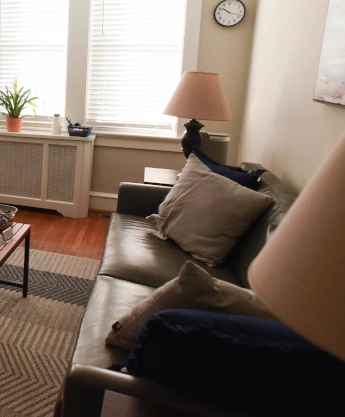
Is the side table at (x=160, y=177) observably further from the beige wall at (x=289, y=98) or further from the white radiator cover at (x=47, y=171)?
the white radiator cover at (x=47, y=171)

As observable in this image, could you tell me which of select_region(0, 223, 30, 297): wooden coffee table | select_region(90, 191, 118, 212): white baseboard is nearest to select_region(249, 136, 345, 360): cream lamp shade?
select_region(0, 223, 30, 297): wooden coffee table

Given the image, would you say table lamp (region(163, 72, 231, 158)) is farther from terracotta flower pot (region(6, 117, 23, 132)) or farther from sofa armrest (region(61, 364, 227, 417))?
sofa armrest (region(61, 364, 227, 417))

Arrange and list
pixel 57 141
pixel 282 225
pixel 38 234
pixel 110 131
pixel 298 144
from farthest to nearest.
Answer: pixel 110 131, pixel 57 141, pixel 38 234, pixel 298 144, pixel 282 225

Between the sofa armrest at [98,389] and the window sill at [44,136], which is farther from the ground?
the window sill at [44,136]

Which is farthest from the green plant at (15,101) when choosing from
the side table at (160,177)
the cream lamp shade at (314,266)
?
the cream lamp shade at (314,266)

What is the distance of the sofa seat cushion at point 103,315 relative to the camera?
1.06 meters

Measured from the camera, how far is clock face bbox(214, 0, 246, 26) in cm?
331

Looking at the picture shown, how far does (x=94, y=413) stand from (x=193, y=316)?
11.2 inches

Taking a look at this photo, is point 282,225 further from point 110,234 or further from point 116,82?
point 116,82

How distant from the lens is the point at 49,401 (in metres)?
1.49

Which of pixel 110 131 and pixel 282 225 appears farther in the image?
pixel 110 131

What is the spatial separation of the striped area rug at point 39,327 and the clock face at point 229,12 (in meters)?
2.26

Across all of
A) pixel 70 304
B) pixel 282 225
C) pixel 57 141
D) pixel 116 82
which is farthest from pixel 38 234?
pixel 282 225

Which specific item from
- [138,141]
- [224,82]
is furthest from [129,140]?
[224,82]
